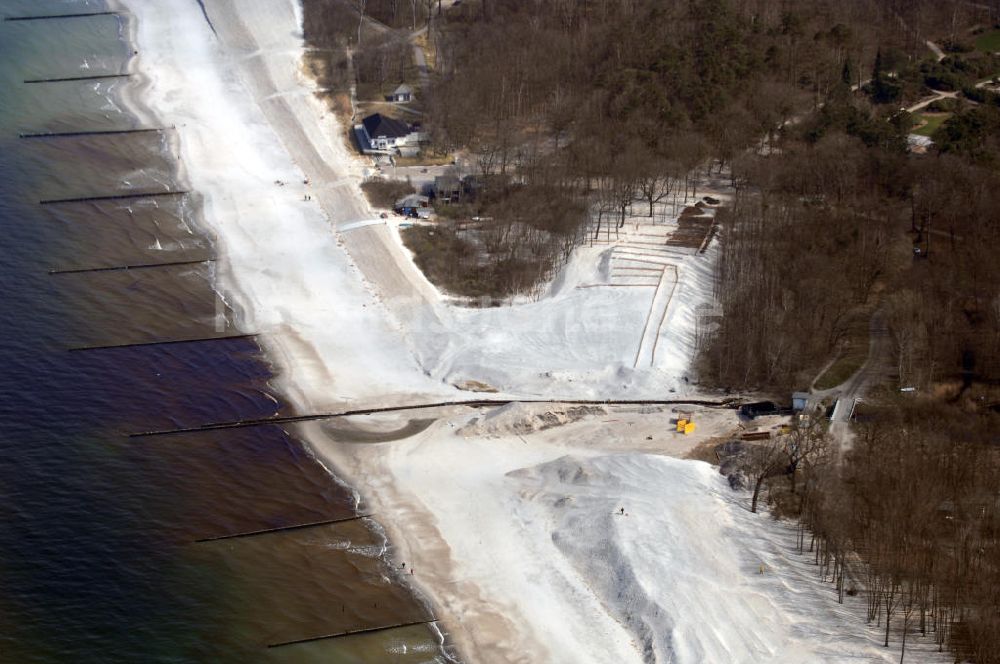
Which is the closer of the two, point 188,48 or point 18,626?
point 18,626

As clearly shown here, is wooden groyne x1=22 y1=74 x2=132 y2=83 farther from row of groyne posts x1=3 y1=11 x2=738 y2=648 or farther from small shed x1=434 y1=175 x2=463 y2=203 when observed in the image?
small shed x1=434 y1=175 x2=463 y2=203

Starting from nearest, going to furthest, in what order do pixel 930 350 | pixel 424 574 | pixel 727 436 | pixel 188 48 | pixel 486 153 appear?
pixel 424 574 < pixel 727 436 < pixel 930 350 < pixel 486 153 < pixel 188 48

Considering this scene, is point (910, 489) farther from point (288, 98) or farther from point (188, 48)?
point (188, 48)

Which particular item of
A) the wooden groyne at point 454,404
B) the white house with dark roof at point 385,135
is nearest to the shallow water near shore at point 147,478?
the wooden groyne at point 454,404

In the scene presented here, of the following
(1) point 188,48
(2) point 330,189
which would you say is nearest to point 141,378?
(2) point 330,189

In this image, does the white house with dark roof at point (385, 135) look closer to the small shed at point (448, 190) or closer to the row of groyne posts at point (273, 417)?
the small shed at point (448, 190)
